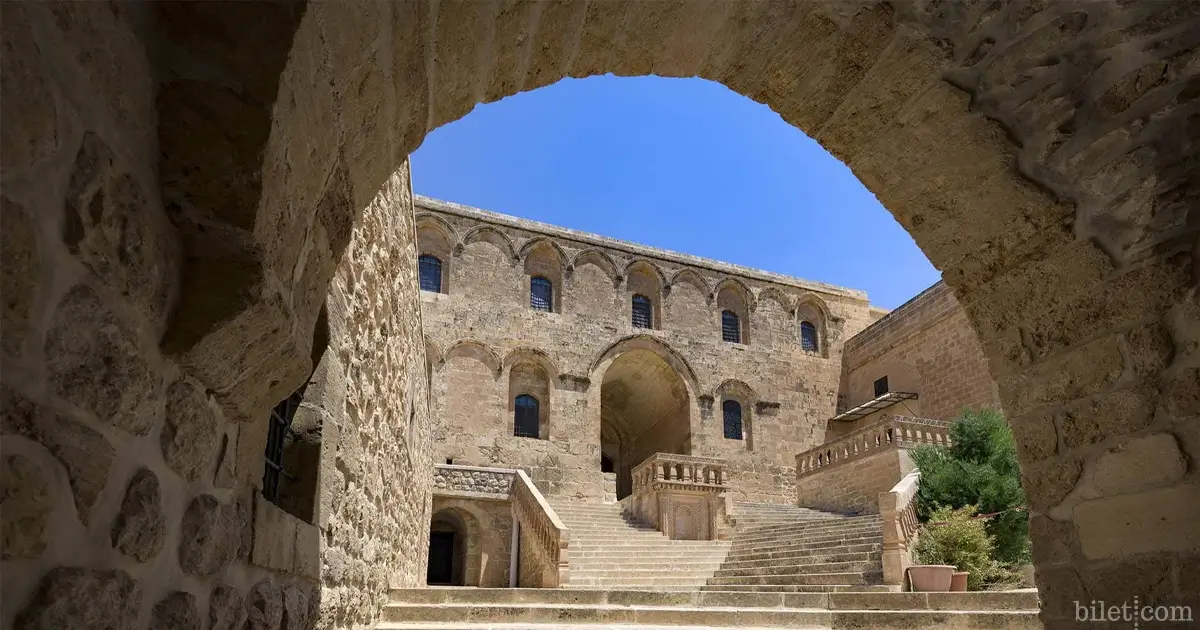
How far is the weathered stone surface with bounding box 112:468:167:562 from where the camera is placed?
4.60 feet

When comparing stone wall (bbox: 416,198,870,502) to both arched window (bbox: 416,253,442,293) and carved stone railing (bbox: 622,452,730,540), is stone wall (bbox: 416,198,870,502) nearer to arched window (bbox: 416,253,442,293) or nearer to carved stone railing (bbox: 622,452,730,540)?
arched window (bbox: 416,253,442,293)

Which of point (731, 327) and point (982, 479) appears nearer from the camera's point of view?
point (982, 479)

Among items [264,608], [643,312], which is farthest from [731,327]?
[264,608]

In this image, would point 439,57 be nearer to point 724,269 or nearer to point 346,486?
point 346,486

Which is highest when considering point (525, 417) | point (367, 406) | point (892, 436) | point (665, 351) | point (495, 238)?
point (495, 238)

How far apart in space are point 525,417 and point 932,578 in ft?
40.1

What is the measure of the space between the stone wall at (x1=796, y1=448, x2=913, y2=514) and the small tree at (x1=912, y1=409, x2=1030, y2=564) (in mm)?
528

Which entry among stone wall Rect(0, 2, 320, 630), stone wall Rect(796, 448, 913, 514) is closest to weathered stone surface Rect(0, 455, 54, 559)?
stone wall Rect(0, 2, 320, 630)

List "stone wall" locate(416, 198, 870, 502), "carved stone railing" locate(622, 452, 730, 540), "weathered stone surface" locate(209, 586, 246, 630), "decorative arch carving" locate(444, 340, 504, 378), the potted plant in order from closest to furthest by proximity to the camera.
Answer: "weathered stone surface" locate(209, 586, 246, 630)
the potted plant
"carved stone railing" locate(622, 452, 730, 540)
"stone wall" locate(416, 198, 870, 502)
"decorative arch carving" locate(444, 340, 504, 378)

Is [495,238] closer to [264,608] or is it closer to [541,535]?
[541,535]

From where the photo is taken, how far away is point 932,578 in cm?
941

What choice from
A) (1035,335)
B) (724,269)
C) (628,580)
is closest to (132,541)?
(1035,335)

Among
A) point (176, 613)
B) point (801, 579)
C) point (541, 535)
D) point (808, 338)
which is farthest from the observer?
point (808, 338)

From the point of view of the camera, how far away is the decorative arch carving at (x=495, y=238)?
68.3 ft
